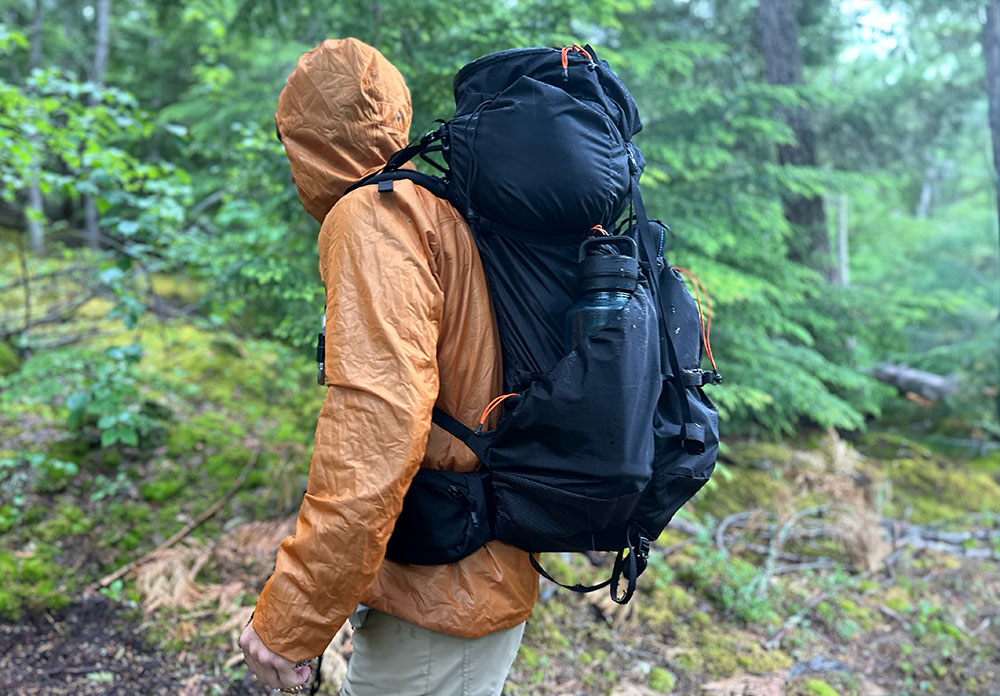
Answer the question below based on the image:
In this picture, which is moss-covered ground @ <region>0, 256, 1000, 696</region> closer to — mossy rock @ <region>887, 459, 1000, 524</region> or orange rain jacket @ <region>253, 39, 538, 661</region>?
mossy rock @ <region>887, 459, 1000, 524</region>

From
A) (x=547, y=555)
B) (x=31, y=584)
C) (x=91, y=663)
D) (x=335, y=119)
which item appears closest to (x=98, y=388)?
(x=31, y=584)

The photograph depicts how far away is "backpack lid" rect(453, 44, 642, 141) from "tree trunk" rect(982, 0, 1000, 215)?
6691 mm

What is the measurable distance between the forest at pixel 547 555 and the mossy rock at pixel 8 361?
23mm

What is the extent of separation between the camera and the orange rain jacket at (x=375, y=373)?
1.51 m

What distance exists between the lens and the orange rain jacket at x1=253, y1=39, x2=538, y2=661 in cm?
151

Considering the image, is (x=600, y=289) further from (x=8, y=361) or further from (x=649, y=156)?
(x=8, y=361)

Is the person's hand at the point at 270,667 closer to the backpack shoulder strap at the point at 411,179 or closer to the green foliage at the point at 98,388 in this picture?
the backpack shoulder strap at the point at 411,179

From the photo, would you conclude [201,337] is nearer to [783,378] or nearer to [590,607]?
[590,607]

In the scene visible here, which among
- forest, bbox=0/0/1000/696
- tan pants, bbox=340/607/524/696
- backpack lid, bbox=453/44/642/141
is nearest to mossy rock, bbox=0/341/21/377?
forest, bbox=0/0/1000/696

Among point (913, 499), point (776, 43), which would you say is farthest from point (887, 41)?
point (913, 499)

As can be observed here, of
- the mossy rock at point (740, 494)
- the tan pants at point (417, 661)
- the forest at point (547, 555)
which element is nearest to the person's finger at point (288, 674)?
the tan pants at point (417, 661)

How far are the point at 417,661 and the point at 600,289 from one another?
116 centimetres

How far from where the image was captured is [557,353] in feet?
5.67

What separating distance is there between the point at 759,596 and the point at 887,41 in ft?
28.8
